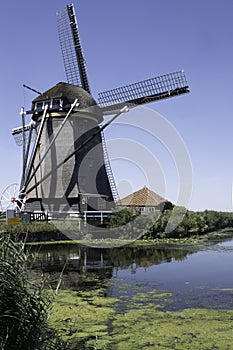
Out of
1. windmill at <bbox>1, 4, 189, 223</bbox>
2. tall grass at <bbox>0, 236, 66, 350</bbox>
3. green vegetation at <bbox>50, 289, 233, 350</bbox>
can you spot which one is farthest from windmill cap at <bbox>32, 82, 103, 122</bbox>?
tall grass at <bbox>0, 236, 66, 350</bbox>

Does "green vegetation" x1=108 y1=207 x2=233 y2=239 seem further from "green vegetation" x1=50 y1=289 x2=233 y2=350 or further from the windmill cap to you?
"green vegetation" x1=50 y1=289 x2=233 y2=350

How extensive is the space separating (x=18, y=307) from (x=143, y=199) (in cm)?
2468

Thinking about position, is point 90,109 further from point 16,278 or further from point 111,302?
point 16,278

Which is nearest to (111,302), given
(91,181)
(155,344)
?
(155,344)

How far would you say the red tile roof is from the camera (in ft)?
90.2

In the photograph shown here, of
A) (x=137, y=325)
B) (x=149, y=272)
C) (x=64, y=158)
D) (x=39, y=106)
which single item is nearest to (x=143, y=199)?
(x=64, y=158)

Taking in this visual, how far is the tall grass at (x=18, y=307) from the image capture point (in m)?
3.17

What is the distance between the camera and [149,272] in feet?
32.4

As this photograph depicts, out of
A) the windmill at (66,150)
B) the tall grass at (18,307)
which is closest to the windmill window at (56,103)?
the windmill at (66,150)

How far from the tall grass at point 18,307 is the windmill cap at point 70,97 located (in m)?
17.1

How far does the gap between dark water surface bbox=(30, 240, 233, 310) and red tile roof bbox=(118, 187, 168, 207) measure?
12177 millimetres

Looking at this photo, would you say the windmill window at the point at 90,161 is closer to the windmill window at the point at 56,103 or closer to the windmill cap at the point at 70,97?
the windmill cap at the point at 70,97

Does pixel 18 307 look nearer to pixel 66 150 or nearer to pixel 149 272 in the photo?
pixel 149 272

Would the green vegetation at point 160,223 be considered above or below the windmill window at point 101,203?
below
